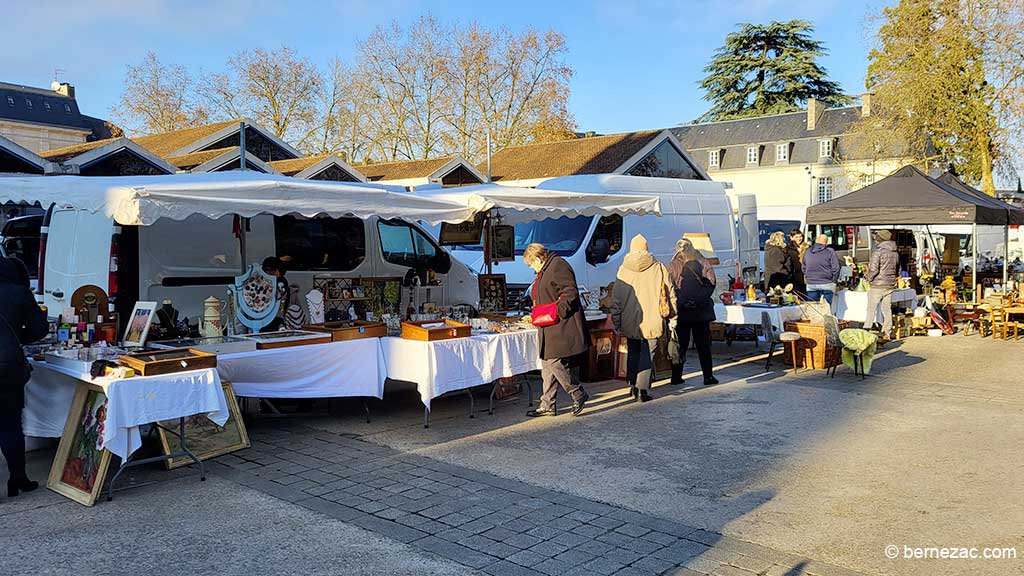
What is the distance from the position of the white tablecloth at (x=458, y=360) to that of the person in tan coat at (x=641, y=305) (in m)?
0.91

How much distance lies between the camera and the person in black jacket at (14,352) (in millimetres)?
5160

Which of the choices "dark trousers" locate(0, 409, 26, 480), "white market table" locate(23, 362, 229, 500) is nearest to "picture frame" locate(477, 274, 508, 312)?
"white market table" locate(23, 362, 229, 500)

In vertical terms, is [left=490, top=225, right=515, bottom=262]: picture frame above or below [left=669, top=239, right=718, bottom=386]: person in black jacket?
above

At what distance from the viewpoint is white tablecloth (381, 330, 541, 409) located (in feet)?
22.3

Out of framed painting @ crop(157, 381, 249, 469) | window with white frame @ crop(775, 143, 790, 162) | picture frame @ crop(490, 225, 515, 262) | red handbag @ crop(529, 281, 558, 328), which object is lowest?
framed painting @ crop(157, 381, 249, 469)

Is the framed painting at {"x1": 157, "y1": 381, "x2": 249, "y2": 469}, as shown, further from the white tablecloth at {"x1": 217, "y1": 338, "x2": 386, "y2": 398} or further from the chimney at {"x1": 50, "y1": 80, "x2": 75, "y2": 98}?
the chimney at {"x1": 50, "y1": 80, "x2": 75, "y2": 98}

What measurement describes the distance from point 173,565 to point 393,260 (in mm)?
5564

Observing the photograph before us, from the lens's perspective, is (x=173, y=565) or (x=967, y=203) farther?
(x=967, y=203)

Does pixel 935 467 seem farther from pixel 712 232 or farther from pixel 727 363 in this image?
pixel 712 232

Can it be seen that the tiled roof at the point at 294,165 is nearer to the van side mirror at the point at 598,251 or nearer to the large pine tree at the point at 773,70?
the van side mirror at the point at 598,251

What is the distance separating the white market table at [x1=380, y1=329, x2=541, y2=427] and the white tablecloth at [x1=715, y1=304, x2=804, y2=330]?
3.89 metres

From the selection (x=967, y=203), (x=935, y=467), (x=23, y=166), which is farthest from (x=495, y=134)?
(x=935, y=467)

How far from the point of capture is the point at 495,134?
34.7m

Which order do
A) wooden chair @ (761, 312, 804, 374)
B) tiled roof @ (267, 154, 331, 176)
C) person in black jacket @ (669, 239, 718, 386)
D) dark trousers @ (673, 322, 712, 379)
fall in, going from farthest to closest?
tiled roof @ (267, 154, 331, 176) → wooden chair @ (761, 312, 804, 374) → dark trousers @ (673, 322, 712, 379) → person in black jacket @ (669, 239, 718, 386)
